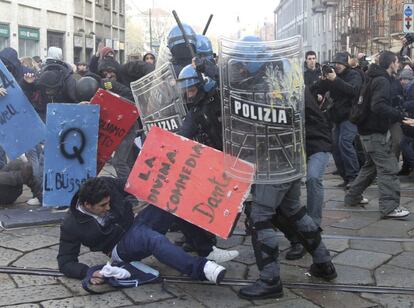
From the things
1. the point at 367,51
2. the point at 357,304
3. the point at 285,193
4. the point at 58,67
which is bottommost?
the point at 357,304

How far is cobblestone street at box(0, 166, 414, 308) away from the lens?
374cm

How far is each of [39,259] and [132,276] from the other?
100 cm

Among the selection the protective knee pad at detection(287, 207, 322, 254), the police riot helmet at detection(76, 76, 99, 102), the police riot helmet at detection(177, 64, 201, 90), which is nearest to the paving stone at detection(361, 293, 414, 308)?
the protective knee pad at detection(287, 207, 322, 254)

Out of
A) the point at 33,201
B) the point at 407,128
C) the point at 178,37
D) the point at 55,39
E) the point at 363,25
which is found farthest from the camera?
the point at 363,25

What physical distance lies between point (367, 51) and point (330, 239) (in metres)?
27.6

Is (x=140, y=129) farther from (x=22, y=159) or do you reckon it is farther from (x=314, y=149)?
(x=314, y=149)

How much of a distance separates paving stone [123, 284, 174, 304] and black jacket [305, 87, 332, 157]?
1.56 metres

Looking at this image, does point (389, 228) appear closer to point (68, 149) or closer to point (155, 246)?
point (155, 246)

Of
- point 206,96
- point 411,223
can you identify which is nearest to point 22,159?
point 206,96

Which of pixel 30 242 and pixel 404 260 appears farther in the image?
pixel 30 242

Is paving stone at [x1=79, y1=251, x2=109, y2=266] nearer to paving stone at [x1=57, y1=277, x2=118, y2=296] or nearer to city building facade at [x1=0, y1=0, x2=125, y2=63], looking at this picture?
paving stone at [x1=57, y1=277, x2=118, y2=296]

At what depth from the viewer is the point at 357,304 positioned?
3676mm

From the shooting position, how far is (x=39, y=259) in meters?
4.59

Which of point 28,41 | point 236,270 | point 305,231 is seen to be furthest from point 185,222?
point 28,41
